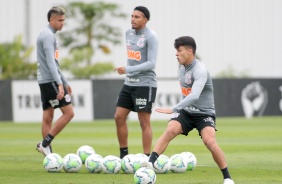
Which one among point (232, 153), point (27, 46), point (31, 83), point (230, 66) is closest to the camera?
point (232, 153)

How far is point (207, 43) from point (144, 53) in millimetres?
39944

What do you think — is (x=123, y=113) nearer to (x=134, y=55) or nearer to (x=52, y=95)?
(x=134, y=55)

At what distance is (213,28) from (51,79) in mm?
39625

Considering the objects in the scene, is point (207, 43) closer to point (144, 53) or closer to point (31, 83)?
point (31, 83)

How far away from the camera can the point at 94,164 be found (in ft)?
41.0

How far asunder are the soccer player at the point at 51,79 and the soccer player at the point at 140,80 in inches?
47.5

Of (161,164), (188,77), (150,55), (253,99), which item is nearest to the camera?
(188,77)

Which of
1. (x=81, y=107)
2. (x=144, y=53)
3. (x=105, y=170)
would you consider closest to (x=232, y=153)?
(x=144, y=53)

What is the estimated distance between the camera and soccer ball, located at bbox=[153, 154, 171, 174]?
12391 mm

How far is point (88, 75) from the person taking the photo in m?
48.5

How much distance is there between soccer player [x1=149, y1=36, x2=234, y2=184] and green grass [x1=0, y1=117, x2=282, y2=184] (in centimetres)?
65

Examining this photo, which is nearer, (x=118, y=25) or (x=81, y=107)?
(x=81, y=107)

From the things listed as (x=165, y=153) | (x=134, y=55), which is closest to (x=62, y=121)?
(x=134, y=55)

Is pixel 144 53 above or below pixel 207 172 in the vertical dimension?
above
